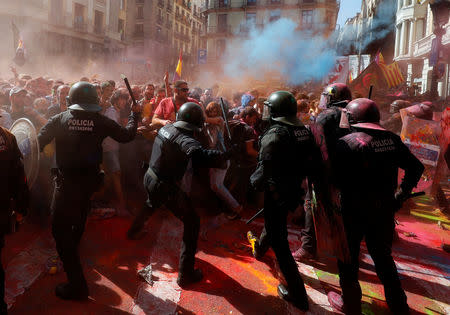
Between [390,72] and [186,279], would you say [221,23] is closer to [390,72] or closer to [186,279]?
[390,72]

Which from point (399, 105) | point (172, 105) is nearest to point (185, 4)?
point (399, 105)

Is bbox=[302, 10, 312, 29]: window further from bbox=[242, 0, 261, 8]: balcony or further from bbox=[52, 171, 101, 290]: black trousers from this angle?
bbox=[52, 171, 101, 290]: black trousers

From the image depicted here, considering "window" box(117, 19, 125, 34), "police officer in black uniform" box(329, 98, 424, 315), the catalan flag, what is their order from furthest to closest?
"window" box(117, 19, 125, 34) → the catalan flag → "police officer in black uniform" box(329, 98, 424, 315)

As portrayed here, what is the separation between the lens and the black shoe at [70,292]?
10.5 ft

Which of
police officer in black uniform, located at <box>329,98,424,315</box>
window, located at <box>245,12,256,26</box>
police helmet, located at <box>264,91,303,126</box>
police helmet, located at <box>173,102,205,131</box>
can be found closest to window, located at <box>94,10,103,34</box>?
window, located at <box>245,12,256,26</box>

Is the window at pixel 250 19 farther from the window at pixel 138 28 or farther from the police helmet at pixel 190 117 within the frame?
the police helmet at pixel 190 117

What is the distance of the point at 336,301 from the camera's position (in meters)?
3.38

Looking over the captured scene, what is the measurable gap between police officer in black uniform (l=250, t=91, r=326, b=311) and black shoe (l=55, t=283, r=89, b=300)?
185cm

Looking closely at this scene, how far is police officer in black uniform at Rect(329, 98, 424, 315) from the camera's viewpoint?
2.99 metres

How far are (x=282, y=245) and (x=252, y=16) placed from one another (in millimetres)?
46013

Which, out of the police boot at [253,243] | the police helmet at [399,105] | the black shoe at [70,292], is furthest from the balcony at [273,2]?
the black shoe at [70,292]

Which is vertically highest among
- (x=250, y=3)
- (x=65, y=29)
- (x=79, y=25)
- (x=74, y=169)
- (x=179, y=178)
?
(x=250, y=3)

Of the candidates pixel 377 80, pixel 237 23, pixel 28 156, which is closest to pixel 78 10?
pixel 237 23

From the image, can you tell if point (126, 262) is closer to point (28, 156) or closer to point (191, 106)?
point (28, 156)
